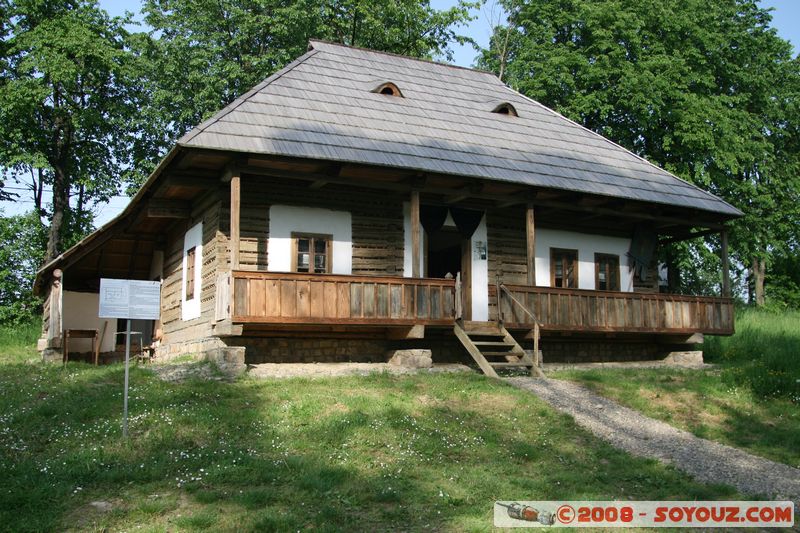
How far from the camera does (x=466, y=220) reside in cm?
1892

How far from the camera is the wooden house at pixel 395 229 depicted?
15609mm

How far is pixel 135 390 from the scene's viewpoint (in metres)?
12.8

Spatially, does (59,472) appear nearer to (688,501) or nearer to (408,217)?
(688,501)

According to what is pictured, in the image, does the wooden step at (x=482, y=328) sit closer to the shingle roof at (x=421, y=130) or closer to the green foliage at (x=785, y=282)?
the shingle roof at (x=421, y=130)

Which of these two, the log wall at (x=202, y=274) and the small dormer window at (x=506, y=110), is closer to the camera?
the log wall at (x=202, y=274)

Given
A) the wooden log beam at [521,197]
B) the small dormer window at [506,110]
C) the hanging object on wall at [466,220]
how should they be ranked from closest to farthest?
the wooden log beam at [521,197] < the hanging object on wall at [466,220] < the small dormer window at [506,110]

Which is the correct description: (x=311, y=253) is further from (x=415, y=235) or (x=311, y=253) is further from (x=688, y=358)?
(x=688, y=358)

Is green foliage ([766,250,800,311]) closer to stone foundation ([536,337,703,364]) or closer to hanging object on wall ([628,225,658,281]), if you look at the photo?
hanging object on wall ([628,225,658,281])

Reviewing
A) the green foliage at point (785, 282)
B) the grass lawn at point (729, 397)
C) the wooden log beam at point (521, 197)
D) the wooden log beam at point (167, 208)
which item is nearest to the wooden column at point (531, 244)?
the wooden log beam at point (521, 197)

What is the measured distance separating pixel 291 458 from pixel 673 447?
5.57 m

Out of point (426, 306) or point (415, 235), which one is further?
point (415, 235)

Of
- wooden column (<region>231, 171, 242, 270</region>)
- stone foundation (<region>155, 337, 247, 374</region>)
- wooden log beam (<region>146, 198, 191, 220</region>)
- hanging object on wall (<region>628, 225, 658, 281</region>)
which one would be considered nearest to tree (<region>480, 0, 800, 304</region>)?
hanging object on wall (<region>628, 225, 658, 281</region>)

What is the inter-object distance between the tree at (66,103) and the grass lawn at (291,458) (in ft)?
54.1

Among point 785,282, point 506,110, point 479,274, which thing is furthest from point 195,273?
point 785,282
